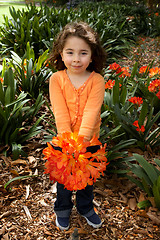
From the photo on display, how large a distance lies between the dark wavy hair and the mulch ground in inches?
39.4

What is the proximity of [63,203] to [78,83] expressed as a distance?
0.81m

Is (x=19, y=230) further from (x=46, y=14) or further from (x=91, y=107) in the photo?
(x=46, y=14)

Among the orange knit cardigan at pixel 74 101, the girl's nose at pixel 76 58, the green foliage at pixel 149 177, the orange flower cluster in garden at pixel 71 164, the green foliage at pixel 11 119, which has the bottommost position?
the green foliage at pixel 149 177

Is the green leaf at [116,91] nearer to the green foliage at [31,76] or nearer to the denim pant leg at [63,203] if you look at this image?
the green foliage at [31,76]

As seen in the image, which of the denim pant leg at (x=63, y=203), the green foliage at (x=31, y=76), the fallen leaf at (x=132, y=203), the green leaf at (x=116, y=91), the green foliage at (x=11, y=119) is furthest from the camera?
the green foliage at (x=31, y=76)

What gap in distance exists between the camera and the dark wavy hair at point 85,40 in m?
1.39

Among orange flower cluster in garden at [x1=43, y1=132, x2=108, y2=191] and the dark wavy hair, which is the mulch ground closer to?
orange flower cluster in garden at [x1=43, y1=132, x2=108, y2=191]

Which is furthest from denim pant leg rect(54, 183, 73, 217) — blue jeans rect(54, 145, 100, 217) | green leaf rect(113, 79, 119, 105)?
green leaf rect(113, 79, 119, 105)

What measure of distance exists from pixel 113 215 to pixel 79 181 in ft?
2.84

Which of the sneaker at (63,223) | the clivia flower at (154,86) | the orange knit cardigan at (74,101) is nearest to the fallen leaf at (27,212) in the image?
the sneaker at (63,223)

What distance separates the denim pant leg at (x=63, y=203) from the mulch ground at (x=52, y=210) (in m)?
0.13

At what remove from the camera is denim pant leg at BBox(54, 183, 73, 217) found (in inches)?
62.6

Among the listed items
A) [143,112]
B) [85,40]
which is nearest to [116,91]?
[143,112]

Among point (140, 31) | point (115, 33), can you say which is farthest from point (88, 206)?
point (140, 31)
